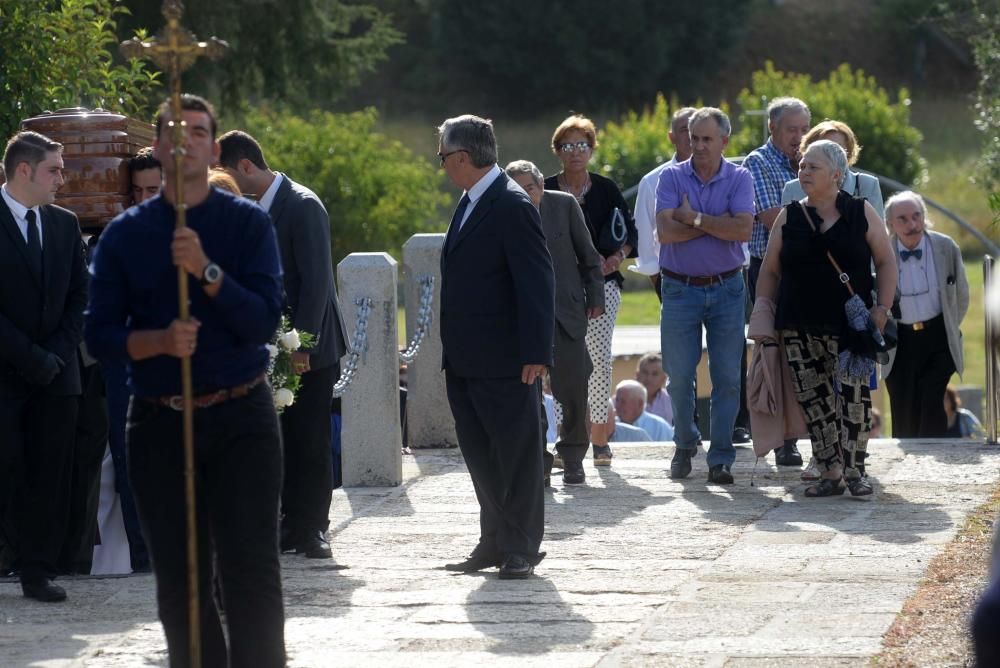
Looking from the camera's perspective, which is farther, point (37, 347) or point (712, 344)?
point (712, 344)

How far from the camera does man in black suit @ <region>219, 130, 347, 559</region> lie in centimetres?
812

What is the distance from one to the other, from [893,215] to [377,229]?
2841 cm

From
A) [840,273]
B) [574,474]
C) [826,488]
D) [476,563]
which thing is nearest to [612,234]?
[574,474]

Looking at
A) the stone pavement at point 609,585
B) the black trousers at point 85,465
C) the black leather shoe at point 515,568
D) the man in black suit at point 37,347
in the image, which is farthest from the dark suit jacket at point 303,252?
the black leather shoe at point 515,568

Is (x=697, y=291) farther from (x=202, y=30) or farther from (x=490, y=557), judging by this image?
(x=202, y=30)

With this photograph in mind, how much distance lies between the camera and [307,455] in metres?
8.43

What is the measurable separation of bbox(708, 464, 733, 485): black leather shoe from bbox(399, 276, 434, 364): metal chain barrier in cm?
220

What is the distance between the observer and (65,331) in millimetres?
7777

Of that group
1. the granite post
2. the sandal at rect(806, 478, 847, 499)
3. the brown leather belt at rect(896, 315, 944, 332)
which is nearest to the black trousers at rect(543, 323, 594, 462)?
the granite post

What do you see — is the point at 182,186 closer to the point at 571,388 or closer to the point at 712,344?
the point at 571,388

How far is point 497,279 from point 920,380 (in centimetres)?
471

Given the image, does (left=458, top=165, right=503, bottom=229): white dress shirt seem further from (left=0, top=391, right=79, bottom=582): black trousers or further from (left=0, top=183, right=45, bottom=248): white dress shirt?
(left=0, top=391, right=79, bottom=582): black trousers

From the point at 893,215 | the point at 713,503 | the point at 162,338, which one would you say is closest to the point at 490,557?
the point at 713,503

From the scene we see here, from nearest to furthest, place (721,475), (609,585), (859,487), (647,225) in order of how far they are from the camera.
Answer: (609,585) → (859,487) → (721,475) → (647,225)
